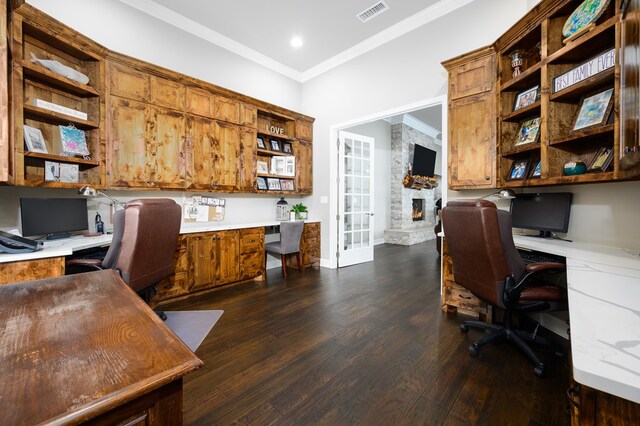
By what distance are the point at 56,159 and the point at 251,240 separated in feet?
7.11

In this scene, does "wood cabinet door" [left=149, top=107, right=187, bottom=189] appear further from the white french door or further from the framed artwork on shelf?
the white french door

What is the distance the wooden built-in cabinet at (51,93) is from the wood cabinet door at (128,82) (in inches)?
3.9

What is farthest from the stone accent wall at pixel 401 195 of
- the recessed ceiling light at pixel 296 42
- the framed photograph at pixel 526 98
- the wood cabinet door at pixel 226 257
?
the wood cabinet door at pixel 226 257

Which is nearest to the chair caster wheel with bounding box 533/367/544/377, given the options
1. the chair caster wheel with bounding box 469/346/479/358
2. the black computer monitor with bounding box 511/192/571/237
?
the chair caster wheel with bounding box 469/346/479/358

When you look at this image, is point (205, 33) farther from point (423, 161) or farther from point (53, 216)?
point (423, 161)

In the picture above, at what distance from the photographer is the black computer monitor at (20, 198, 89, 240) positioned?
2.35 m

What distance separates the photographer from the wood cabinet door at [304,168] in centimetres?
473

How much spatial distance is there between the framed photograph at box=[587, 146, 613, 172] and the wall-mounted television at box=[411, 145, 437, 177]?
210 inches

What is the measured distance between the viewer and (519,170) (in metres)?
2.71

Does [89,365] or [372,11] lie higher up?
[372,11]

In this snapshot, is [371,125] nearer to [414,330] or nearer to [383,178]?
[383,178]

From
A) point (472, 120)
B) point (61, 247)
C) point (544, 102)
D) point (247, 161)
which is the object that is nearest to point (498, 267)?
point (544, 102)

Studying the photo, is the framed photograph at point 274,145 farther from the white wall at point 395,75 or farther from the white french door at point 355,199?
the white french door at point 355,199

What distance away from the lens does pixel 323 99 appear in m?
4.82
